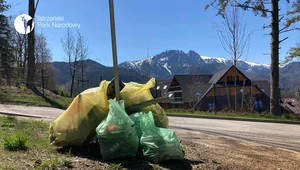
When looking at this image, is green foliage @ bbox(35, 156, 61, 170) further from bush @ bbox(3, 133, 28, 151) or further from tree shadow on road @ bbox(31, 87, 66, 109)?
tree shadow on road @ bbox(31, 87, 66, 109)

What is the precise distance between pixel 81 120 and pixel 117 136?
0.78 m

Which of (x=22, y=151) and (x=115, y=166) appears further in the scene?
(x=22, y=151)

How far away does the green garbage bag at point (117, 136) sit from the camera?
12.3ft

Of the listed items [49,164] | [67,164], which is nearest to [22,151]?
[49,164]

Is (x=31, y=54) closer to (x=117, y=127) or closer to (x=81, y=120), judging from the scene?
(x=81, y=120)

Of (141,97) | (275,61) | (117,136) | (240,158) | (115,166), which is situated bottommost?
(240,158)

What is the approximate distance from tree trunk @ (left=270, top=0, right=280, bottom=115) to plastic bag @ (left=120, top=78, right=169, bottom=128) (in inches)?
472

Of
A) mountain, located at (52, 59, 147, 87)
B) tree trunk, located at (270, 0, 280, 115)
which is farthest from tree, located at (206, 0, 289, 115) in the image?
mountain, located at (52, 59, 147, 87)

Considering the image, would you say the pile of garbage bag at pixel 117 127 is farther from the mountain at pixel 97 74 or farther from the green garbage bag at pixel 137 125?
the mountain at pixel 97 74

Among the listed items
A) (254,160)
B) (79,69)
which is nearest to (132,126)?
(254,160)

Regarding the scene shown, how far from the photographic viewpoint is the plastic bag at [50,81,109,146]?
4.25 metres

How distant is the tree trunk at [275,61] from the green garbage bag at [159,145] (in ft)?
42.0

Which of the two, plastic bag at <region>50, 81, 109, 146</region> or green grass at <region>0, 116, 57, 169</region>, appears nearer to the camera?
green grass at <region>0, 116, 57, 169</region>

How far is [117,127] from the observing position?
3.74 m
